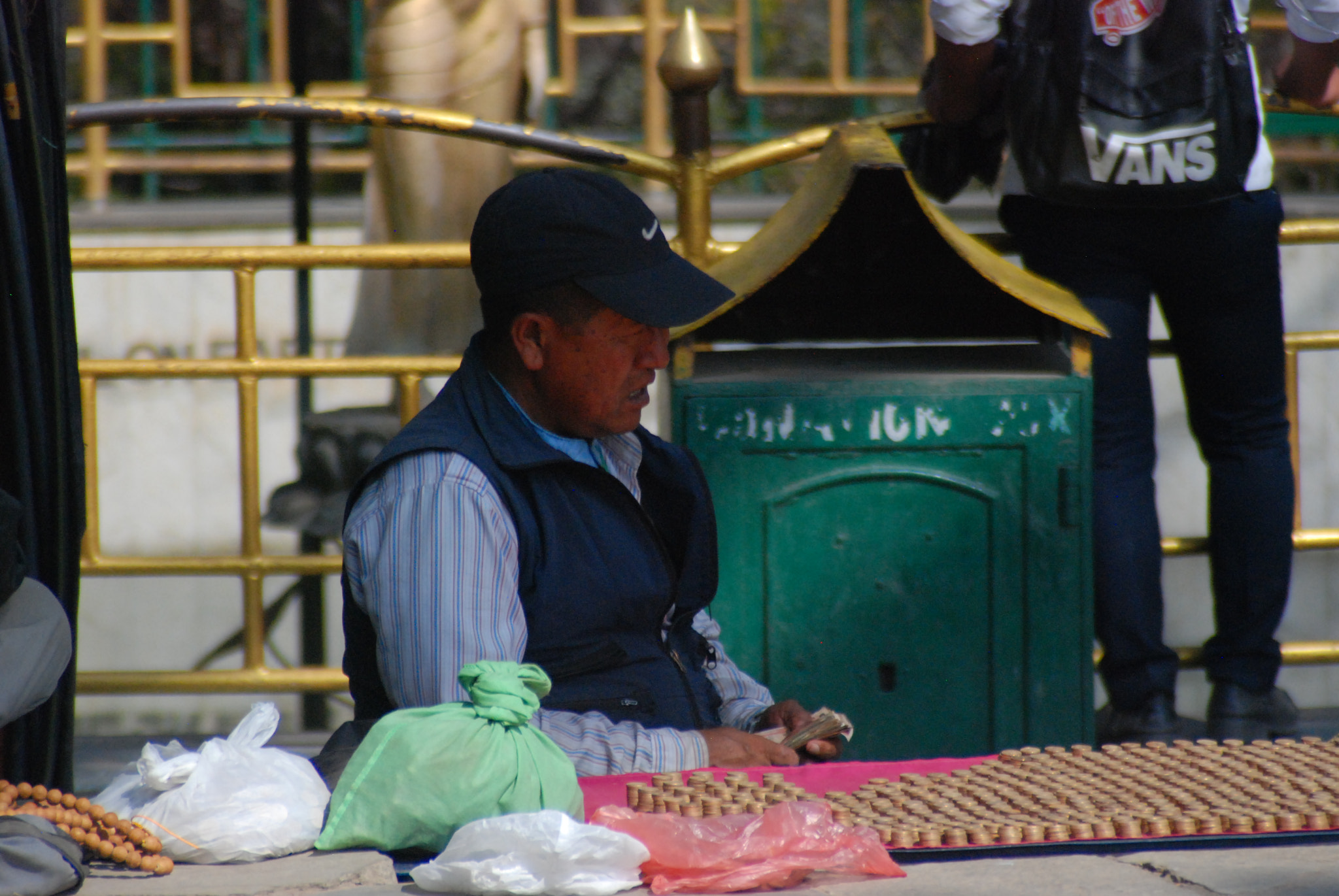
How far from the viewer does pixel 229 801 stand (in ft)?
5.06

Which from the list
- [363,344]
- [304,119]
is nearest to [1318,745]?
[304,119]

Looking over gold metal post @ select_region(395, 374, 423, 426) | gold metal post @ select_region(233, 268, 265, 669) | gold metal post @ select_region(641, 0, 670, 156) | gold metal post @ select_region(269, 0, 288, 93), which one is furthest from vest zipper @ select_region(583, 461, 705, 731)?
gold metal post @ select_region(269, 0, 288, 93)

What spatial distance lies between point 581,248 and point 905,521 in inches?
41.4

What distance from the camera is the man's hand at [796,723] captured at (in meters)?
2.06

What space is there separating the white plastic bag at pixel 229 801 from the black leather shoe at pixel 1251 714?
75.3 inches

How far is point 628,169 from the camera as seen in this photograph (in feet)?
10.0

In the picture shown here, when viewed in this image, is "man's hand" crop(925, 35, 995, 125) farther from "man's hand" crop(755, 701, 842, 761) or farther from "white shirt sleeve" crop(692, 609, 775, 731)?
"man's hand" crop(755, 701, 842, 761)

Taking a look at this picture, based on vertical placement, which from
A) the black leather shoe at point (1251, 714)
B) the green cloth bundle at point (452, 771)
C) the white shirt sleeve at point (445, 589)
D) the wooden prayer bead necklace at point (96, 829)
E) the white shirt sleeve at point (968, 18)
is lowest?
the black leather shoe at point (1251, 714)

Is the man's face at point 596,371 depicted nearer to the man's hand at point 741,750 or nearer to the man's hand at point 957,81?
the man's hand at point 741,750

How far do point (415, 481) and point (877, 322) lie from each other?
165cm

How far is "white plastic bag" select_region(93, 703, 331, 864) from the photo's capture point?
1525mm

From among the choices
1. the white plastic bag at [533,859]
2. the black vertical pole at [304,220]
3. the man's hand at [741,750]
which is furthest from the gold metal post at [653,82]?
the white plastic bag at [533,859]

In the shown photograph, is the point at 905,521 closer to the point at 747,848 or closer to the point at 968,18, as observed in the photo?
the point at 968,18

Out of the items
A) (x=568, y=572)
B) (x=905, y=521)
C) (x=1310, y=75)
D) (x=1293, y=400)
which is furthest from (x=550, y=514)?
(x=1293, y=400)
